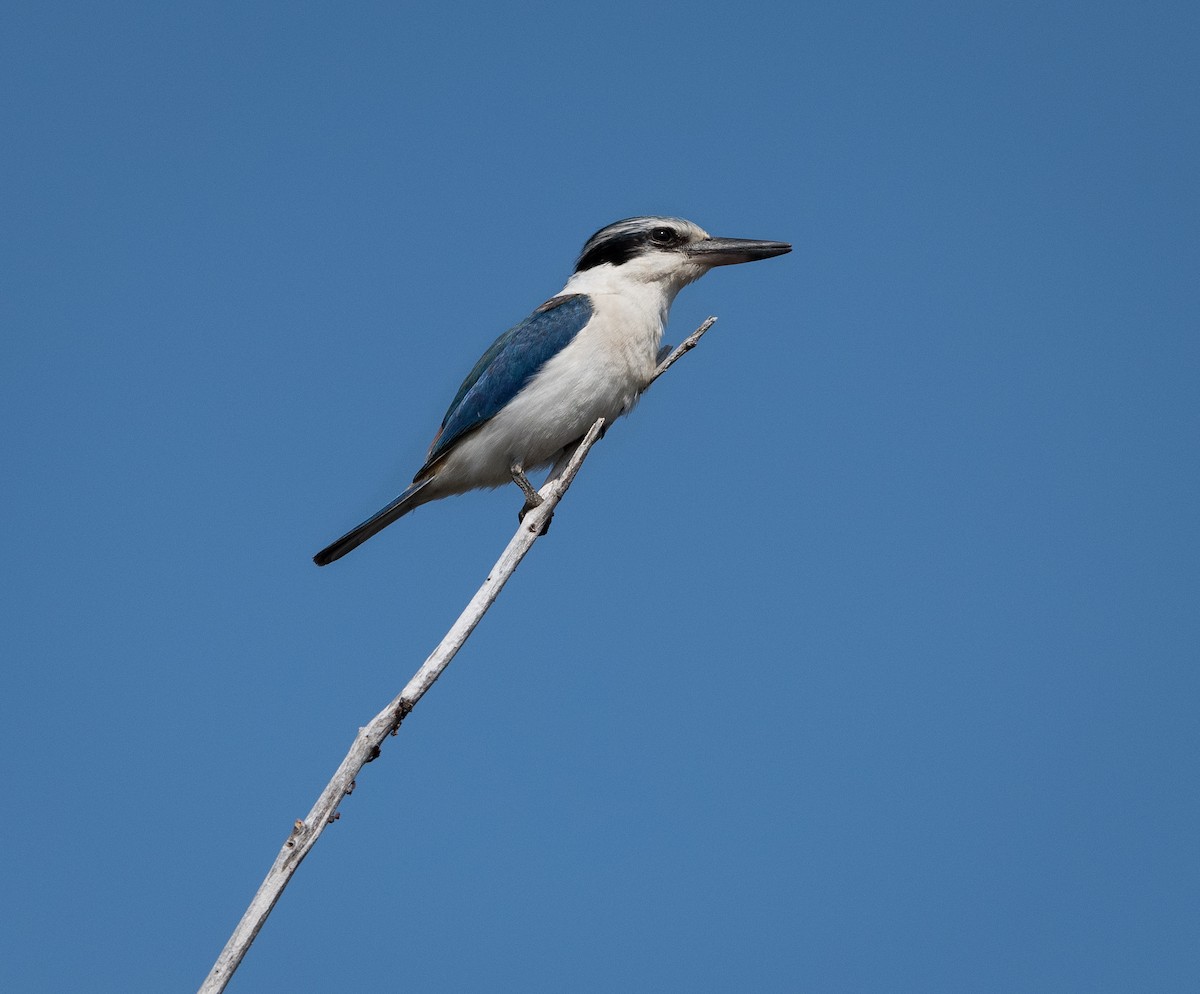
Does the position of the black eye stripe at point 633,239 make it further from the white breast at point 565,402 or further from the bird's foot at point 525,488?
the bird's foot at point 525,488

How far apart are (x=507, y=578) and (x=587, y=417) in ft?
5.18

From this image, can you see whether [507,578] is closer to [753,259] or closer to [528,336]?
[528,336]

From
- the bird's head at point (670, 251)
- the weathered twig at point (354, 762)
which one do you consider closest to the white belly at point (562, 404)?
the bird's head at point (670, 251)

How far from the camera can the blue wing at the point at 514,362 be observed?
20.8 ft

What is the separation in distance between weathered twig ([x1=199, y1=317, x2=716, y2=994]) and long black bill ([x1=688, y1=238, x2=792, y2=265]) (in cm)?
252

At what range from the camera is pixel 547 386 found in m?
6.20

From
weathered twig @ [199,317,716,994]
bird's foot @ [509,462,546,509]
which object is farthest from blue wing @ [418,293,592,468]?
weathered twig @ [199,317,716,994]

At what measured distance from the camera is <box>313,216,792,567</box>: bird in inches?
243

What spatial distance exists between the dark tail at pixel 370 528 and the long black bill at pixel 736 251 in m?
1.99

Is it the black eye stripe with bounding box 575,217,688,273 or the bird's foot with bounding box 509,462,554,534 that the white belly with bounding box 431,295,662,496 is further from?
the black eye stripe with bounding box 575,217,688,273

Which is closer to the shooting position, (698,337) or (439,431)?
(698,337)

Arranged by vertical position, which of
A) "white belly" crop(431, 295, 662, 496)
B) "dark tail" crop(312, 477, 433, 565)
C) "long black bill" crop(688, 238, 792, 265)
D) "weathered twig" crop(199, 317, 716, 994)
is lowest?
"weathered twig" crop(199, 317, 716, 994)

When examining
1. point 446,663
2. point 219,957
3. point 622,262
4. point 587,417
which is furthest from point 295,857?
point 622,262

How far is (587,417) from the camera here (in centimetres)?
618
